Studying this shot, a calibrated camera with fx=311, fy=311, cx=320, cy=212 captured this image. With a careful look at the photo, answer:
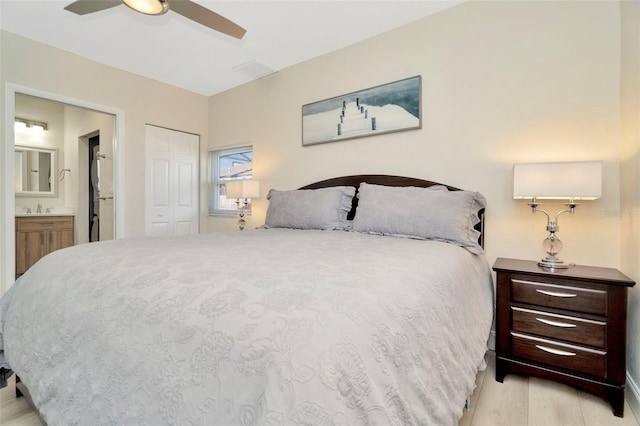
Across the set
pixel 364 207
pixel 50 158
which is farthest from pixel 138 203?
pixel 364 207

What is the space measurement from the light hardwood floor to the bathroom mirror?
381cm

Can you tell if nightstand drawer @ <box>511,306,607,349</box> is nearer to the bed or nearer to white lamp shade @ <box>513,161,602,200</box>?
the bed

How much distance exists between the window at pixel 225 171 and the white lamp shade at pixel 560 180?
122 inches

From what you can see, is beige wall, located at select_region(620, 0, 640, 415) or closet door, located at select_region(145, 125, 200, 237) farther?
closet door, located at select_region(145, 125, 200, 237)

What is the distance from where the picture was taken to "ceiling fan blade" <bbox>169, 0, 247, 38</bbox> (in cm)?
187

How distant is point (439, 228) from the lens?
6.56 ft

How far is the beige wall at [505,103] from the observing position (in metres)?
1.94

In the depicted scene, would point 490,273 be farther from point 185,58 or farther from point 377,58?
point 185,58

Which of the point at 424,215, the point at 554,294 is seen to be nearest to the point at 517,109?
the point at 424,215

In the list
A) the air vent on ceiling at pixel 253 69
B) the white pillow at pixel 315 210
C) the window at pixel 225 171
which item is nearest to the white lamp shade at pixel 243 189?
the window at pixel 225 171

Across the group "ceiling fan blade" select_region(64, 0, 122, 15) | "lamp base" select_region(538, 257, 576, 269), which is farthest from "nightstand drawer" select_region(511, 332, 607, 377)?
"ceiling fan blade" select_region(64, 0, 122, 15)

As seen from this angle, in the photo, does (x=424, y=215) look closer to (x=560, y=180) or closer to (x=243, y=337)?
(x=560, y=180)

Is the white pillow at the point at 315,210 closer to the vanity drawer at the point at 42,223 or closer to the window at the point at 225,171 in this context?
the window at the point at 225,171

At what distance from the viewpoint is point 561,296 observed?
5.43ft
